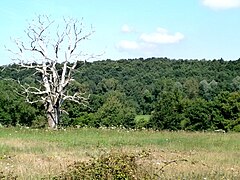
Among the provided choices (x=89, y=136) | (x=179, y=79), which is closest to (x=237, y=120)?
(x=179, y=79)

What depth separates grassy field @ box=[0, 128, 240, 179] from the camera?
400 inches

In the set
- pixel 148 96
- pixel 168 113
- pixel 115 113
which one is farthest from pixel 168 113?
pixel 148 96

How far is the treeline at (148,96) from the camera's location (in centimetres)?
5906

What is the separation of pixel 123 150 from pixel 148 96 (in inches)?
2716

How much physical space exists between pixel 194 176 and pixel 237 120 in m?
49.4

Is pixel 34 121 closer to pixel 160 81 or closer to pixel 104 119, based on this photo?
pixel 104 119

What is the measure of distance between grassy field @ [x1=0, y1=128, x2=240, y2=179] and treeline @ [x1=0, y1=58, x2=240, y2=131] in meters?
25.1

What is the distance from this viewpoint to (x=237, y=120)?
57.1 metres

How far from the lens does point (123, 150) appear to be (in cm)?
1399

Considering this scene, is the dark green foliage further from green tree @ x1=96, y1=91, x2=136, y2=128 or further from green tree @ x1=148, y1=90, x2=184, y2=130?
green tree @ x1=96, y1=91, x2=136, y2=128

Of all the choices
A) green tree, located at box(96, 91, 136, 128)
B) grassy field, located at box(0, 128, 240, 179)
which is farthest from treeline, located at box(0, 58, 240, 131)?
grassy field, located at box(0, 128, 240, 179)

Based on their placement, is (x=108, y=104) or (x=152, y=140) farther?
(x=108, y=104)

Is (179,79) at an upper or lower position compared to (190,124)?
upper

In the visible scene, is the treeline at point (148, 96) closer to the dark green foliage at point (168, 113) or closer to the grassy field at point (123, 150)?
the dark green foliage at point (168, 113)
